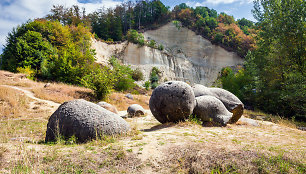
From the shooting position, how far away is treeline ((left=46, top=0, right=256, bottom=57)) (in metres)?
39.3

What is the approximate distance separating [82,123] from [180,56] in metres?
38.4

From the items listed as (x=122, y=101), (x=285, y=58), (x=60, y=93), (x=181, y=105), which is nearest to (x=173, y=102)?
(x=181, y=105)

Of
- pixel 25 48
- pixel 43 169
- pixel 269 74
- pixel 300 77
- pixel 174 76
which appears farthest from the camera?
pixel 174 76

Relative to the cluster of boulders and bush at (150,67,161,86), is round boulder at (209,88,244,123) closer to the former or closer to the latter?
the cluster of boulders

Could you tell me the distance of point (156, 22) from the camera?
44.5 meters

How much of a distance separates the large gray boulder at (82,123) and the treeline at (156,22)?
34591mm

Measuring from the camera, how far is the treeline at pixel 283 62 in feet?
38.6

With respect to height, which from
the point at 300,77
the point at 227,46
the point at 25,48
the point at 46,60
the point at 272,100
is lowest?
the point at 272,100

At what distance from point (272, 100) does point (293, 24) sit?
682cm

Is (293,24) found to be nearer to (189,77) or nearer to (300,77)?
(300,77)

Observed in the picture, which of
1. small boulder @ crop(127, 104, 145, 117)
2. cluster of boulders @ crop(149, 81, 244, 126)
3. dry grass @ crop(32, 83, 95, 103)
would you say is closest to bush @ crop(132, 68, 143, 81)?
dry grass @ crop(32, 83, 95, 103)

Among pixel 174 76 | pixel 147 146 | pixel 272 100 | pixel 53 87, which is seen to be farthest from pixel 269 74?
pixel 174 76

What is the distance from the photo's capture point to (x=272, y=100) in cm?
1551

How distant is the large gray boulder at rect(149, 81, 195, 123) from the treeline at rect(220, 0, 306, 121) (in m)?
8.86
